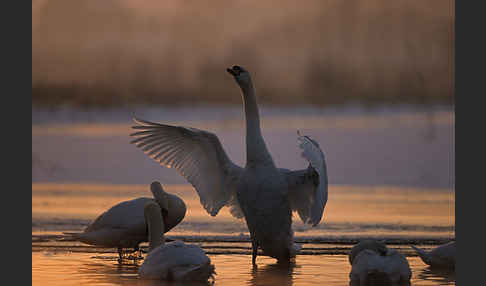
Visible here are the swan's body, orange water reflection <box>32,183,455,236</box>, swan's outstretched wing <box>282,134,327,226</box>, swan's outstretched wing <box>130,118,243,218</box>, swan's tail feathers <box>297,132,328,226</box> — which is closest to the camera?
swan's tail feathers <box>297,132,328,226</box>

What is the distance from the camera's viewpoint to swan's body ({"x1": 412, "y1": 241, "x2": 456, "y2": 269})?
1295 cm

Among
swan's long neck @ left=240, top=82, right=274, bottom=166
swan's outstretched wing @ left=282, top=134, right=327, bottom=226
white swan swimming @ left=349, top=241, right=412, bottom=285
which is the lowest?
white swan swimming @ left=349, top=241, right=412, bottom=285

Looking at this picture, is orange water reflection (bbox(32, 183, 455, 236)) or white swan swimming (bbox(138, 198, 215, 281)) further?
orange water reflection (bbox(32, 183, 455, 236))

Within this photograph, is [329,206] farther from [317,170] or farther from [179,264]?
[179,264]

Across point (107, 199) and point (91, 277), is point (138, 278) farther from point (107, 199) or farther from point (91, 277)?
point (107, 199)

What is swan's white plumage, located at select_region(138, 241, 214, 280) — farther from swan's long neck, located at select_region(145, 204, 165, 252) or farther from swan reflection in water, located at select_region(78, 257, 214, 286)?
swan's long neck, located at select_region(145, 204, 165, 252)

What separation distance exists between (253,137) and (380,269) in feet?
9.79

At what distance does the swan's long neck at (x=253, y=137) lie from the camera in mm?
13320

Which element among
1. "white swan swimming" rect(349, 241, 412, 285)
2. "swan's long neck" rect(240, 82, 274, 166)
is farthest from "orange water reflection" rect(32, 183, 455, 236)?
"white swan swimming" rect(349, 241, 412, 285)

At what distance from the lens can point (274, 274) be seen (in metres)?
12.9

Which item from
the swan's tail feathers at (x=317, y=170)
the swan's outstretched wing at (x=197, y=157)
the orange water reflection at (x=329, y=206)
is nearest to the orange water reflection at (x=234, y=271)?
the swan's tail feathers at (x=317, y=170)

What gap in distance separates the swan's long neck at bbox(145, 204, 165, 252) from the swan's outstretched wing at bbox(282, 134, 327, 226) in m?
2.01

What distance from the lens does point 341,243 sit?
15.9 meters

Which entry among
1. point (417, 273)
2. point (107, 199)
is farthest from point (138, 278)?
point (107, 199)
